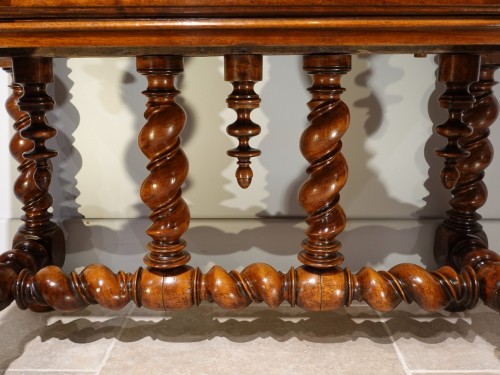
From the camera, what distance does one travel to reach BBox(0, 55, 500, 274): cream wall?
0.96m

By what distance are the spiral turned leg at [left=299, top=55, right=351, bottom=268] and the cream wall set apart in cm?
33

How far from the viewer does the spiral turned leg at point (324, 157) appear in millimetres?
618

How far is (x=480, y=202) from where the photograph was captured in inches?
33.9

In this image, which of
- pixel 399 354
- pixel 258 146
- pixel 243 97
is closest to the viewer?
pixel 243 97

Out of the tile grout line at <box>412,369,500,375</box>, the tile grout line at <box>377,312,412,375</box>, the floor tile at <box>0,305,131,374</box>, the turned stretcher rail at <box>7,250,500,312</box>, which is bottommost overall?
the floor tile at <box>0,305,131,374</box>

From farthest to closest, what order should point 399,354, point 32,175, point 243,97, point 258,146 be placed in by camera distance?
point 258,146 → point 32,175 → point 399,354 → point 243,97

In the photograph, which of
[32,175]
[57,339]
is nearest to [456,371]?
[57,339]

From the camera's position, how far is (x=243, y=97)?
2.01 feet

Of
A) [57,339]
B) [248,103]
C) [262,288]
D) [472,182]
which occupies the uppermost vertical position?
[248,103]

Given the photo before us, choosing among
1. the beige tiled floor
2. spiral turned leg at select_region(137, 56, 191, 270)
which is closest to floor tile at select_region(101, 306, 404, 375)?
the beige tiled floor

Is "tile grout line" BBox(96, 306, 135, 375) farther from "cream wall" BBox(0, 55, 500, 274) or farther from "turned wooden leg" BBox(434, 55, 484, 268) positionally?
"turned wooden leg" BBox(434, 55, 484, 268)

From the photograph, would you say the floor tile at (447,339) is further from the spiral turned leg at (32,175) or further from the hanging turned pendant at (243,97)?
the spiral turned leg at (32,175)

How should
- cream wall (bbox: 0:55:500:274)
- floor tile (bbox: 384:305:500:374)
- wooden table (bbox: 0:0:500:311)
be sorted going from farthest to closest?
cream wall (bbox: 0:55:500:274) → floor tile (bbox: 384:305:500:374) → wooden table (bbox: 0:0:500:311)

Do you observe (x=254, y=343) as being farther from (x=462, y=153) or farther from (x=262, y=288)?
(x=462, y=153)
